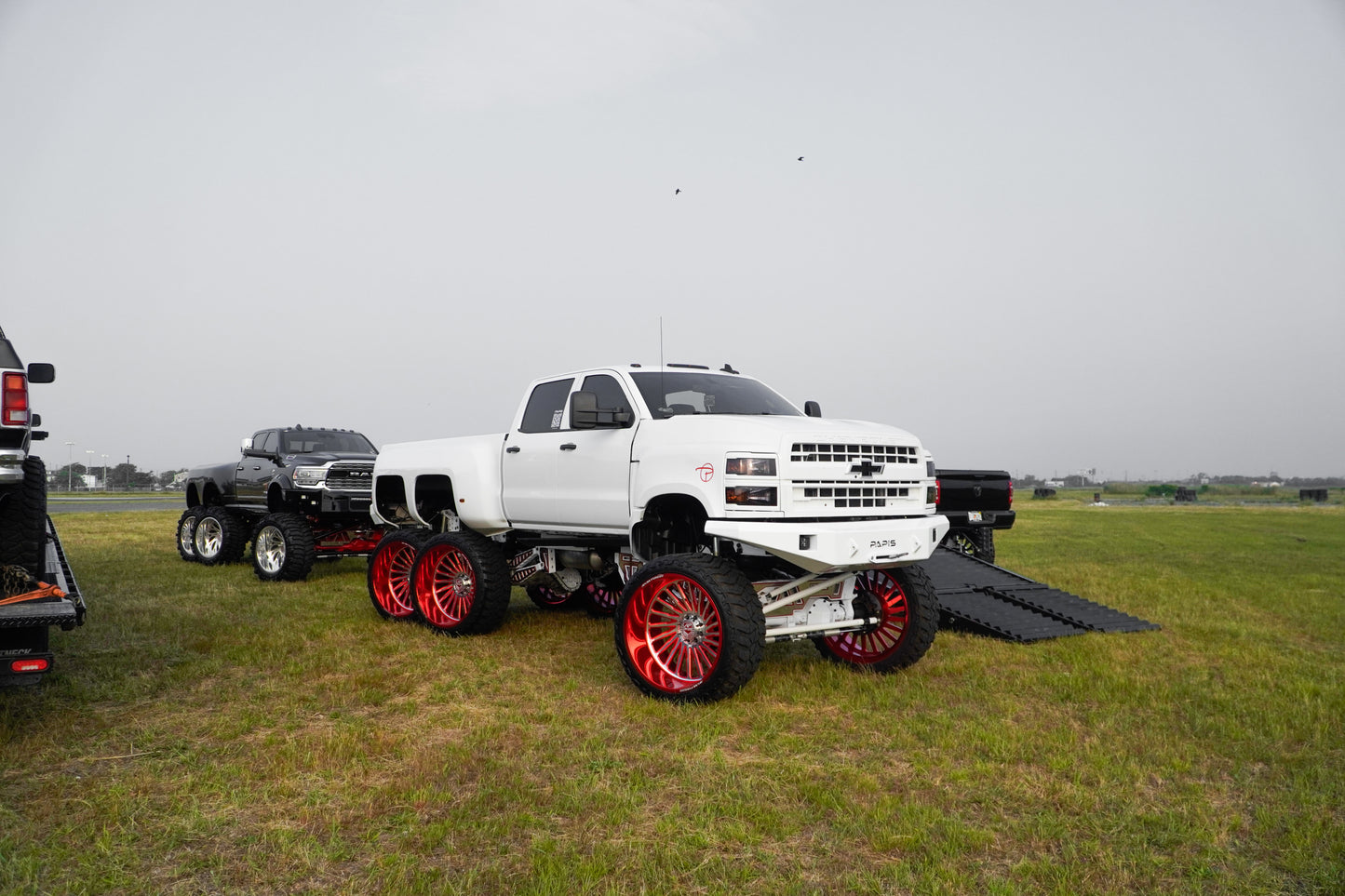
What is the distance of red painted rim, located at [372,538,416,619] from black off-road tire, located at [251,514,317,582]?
328 cm

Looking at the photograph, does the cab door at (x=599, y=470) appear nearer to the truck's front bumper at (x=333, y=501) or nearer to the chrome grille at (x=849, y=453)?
the chrome grille at (x=849, y=453)

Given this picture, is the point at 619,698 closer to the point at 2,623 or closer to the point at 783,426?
the point at 783,426

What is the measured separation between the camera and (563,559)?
27.3 feet

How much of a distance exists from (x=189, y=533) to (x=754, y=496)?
12.0 m

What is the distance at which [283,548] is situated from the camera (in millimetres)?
12242

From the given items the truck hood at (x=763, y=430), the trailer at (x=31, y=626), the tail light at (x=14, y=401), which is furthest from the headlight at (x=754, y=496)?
the tail light at (x=14, y=401)

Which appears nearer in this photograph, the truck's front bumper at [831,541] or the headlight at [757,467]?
the truck's front bumper at [831,541]

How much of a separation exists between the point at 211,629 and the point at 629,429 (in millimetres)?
4584

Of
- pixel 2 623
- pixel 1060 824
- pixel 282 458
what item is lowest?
pixel 1060 824

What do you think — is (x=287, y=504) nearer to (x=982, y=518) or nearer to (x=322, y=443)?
(x=322, y=443)

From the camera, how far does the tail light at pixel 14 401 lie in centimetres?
520

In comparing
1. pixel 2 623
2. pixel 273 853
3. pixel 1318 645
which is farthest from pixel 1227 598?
pixel 2 623

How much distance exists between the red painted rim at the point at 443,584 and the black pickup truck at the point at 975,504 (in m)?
5.96

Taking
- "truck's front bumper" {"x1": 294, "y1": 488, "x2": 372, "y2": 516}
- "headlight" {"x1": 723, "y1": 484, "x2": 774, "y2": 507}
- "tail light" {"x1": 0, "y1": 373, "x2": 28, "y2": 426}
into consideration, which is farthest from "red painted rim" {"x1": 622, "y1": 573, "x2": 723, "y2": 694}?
"truck's front bumper" {"x1": 294, "y1": 488, "x2": 372, "y2": 516}
